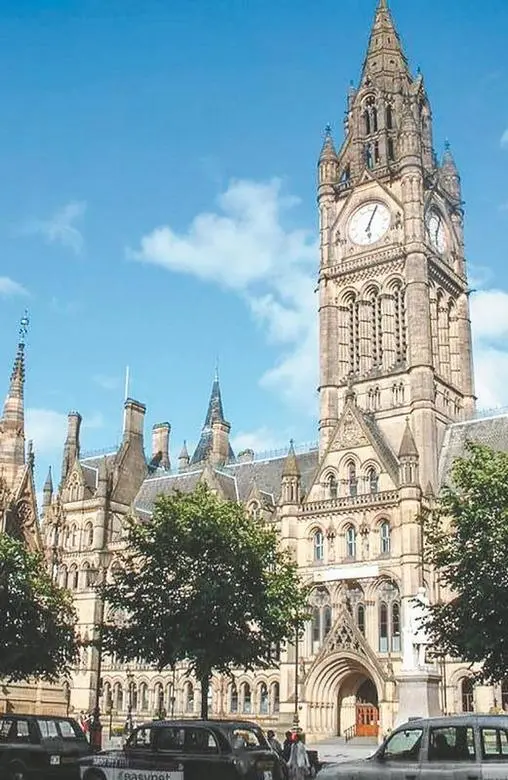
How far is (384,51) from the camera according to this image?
235 ft

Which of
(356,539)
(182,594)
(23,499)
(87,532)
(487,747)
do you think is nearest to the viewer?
(487,747)

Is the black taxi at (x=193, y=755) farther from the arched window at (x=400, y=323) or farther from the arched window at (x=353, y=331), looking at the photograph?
the arched window at (x=353, y=331)

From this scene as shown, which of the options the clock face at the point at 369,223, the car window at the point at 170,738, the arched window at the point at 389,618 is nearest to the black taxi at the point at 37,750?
the car window at the point at 170,738

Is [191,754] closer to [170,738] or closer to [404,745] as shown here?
[170,738]

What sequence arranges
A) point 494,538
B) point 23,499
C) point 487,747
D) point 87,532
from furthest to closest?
point 87,532, point 23,499, point 494,538, point 487,747

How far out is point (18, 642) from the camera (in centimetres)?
3588

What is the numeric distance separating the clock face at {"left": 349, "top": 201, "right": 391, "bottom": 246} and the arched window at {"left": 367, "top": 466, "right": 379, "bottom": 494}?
17629mm

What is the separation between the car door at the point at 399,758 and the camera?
52.3ft

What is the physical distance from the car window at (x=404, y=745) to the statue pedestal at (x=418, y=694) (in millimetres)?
18127

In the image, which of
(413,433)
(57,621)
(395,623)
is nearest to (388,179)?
(413,433)

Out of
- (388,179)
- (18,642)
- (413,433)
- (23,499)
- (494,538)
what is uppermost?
(388,179)

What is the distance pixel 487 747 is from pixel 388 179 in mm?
54031

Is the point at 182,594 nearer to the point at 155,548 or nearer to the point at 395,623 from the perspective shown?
the point at 155,548

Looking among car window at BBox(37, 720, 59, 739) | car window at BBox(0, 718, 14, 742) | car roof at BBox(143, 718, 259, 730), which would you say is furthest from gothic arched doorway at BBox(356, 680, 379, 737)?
car roof at BBox(143, 718, 259, 730)
